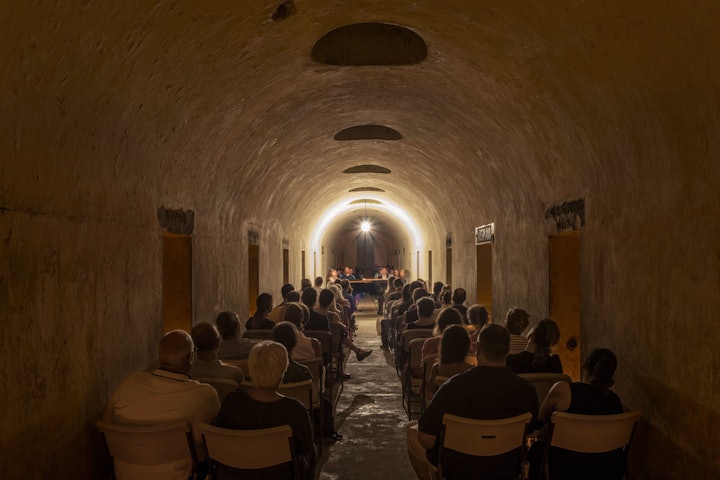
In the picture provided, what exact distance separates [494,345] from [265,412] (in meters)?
1.36

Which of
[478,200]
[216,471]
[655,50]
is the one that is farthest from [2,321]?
[478,200]

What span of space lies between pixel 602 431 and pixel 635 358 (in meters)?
1.30

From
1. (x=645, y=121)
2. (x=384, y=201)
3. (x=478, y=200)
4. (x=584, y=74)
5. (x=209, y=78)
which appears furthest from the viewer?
(x=384, y=201)

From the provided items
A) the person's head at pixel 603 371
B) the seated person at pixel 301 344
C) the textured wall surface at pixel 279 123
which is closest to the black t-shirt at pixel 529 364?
the textured wall surface at pixel 279 123

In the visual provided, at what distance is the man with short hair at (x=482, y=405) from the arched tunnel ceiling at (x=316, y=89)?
1.78 meters

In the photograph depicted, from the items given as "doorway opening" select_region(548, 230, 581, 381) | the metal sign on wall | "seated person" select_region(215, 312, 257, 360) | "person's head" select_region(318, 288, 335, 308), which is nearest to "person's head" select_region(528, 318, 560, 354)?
"doorway opening" select_region(548, 230, 581, 381)

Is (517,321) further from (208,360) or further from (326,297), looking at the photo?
(326,297)

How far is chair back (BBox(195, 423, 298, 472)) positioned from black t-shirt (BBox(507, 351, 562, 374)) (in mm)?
2320

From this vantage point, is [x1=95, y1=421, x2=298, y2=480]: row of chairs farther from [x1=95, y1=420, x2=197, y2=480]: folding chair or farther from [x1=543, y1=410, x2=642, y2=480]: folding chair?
[x1=543, y1=410, x2=642, y2=480]: folding chair

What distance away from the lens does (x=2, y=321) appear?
125 inches

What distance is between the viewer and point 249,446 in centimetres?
346

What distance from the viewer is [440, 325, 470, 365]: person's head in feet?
17.9

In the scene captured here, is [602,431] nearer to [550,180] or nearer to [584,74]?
[584,74]

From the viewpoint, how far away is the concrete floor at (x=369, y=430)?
18.7ft
